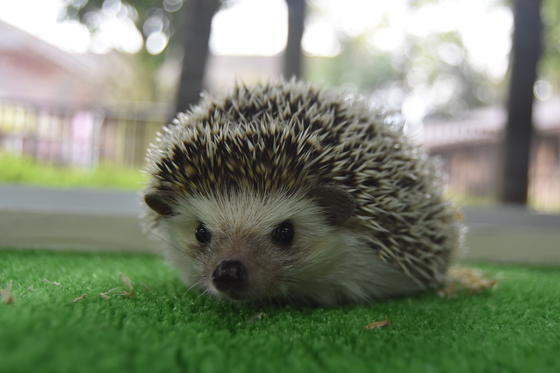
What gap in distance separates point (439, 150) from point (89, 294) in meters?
7.63

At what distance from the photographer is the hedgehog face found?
1566 millimetres

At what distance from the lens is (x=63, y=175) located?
4715mm

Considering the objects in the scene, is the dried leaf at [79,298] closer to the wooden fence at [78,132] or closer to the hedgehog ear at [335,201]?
the hedgehog ear at [335,201]

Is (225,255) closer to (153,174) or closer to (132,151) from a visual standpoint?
(153,174)

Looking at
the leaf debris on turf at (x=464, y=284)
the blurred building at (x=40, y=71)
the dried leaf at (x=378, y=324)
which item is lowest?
the leaf debris on turf at (x=464, y=284)

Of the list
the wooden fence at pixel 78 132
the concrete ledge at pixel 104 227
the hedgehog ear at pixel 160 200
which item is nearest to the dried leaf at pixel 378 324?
the hedgehog ear at pixel 160 200

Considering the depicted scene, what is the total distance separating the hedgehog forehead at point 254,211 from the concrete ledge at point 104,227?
1.41m

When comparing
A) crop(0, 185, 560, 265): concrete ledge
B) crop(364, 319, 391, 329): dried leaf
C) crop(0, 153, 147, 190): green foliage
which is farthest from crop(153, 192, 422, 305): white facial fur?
crop(0, 153, 147, 190): green foliage

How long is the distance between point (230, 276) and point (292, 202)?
1.29ft

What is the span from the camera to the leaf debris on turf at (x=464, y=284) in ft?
6.80

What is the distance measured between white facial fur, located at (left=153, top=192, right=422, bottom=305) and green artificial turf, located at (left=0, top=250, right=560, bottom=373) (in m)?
0.09

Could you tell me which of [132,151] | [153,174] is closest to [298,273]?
[153,174]

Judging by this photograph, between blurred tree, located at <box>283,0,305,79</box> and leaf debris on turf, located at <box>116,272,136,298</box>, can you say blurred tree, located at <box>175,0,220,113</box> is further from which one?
leaf debris on turf, located at <box>116,272,136,298</box>

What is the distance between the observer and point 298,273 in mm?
1701
